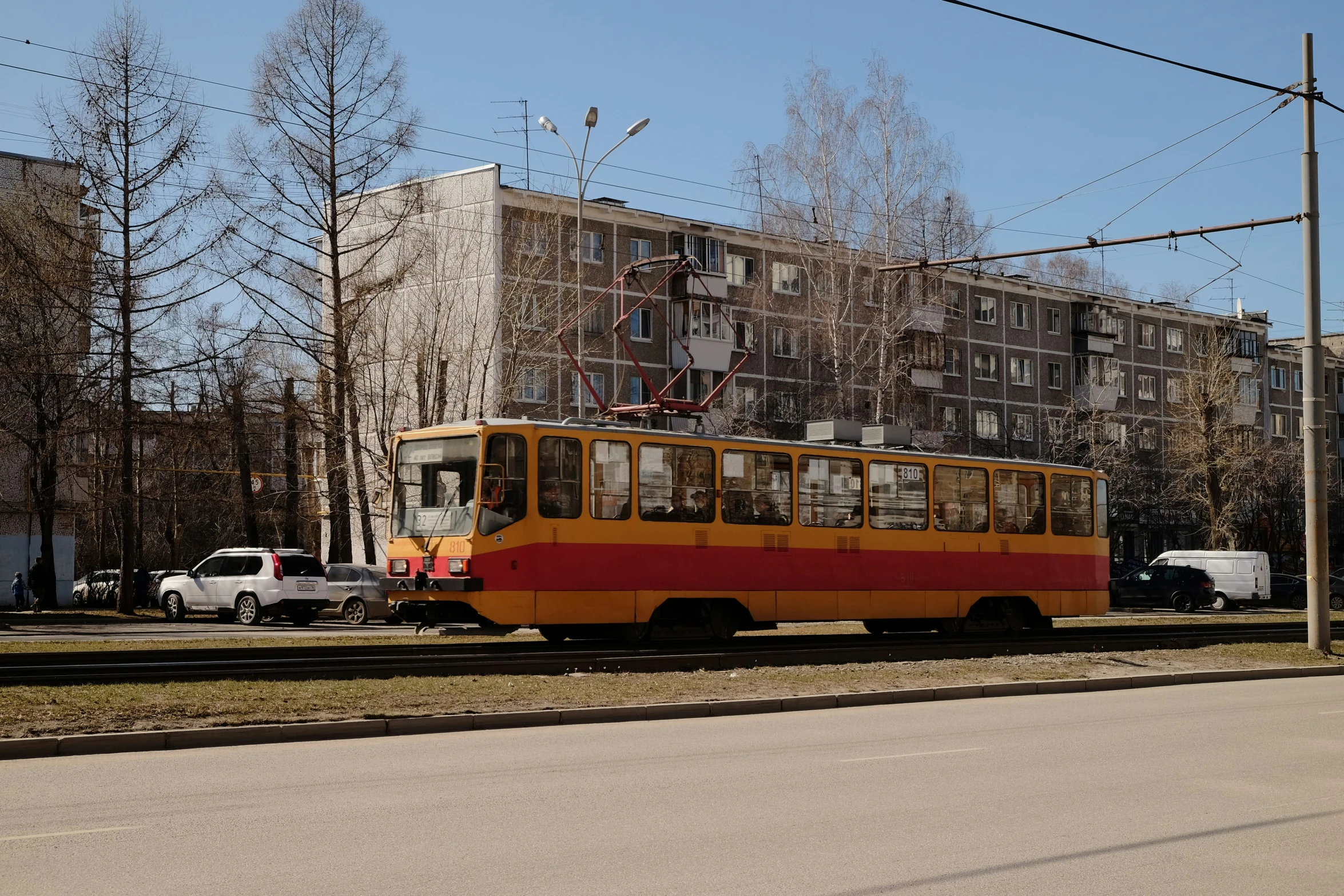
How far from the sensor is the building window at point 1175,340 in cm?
8200

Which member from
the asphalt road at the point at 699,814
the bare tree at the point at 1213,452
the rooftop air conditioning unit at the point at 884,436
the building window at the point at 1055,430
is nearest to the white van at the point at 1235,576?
the bare tree at the point at 1213,452

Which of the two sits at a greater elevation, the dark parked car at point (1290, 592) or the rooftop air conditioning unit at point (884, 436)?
the rooftop air conditioning unit at point (884, 436)

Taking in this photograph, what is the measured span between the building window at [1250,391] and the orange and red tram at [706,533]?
59939mm

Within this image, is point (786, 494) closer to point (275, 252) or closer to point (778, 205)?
point (275, 252)

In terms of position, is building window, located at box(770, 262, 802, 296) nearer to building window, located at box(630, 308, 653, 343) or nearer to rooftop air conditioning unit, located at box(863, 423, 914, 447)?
building window, located at box(630, 308, 653, 343)

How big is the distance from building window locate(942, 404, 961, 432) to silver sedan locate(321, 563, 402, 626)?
1507 inches

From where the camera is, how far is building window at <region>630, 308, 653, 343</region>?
56.9m

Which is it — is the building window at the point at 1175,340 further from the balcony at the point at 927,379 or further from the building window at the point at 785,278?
the building window at the point at 785,278

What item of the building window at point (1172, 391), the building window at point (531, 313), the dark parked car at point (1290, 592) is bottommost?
the dark parked car at point (1290, 592)

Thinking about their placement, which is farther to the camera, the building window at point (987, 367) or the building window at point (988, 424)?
the building window at point (987, 367)

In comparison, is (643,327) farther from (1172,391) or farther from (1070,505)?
(1172,391)

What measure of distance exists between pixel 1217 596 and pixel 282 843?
156 ft

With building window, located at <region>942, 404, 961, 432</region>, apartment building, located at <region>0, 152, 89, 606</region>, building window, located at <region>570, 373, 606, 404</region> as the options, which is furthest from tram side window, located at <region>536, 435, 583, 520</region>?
building window, located at <region>942, 404, 961, 432</region>

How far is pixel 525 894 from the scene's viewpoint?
6125 mm
